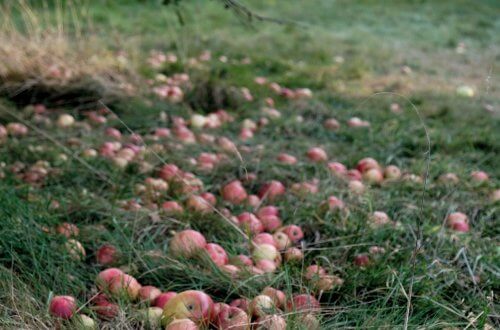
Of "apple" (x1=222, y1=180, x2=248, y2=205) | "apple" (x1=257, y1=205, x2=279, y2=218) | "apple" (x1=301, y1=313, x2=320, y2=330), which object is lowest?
"apple" (x1=222, y1=180, x2=248, y2=205)

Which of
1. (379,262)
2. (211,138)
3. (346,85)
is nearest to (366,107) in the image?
(346,85)

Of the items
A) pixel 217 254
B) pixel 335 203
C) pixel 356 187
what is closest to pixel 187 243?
pixel 217 254

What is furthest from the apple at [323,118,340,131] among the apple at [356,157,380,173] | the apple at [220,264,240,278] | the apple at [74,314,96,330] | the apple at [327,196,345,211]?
the apple at [74,314,96,330]

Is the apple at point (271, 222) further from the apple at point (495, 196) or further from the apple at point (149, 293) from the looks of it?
the apple at point (495, 196)

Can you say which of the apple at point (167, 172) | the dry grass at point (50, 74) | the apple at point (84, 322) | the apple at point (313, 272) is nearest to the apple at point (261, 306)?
the apple at point (313, 272)

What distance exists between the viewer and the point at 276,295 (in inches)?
73.4

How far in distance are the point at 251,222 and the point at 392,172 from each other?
1.12 meters

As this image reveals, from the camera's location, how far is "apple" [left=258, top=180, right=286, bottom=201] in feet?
9.69

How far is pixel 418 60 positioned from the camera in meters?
6.88

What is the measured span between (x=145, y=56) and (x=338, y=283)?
4.35m

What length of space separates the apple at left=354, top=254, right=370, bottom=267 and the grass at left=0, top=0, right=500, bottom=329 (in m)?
0.03

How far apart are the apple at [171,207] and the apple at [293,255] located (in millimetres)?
584

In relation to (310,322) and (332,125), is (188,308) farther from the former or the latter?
(332,125)

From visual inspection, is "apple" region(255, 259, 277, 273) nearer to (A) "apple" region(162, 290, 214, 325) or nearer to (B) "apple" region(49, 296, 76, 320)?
(A) "apple" region(162, 290, 214, 325)
